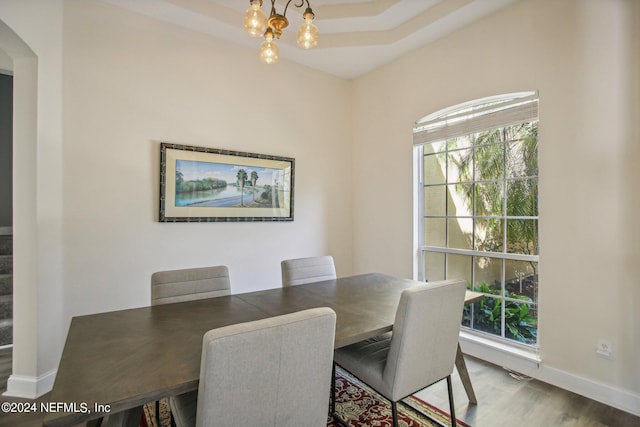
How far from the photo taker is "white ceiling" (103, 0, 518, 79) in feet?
8.56

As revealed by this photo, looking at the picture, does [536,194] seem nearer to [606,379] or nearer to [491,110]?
[491,110]

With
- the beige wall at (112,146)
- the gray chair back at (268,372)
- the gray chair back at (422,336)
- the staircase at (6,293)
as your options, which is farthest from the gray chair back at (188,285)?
the staircase at (6,293)

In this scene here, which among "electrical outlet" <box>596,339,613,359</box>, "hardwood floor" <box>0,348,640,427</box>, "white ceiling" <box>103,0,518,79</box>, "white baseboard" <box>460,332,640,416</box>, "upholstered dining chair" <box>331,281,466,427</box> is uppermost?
"white ceiling" <box>103,0,518,79</box>

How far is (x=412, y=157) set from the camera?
3.33 meters

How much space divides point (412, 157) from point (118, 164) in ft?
8.91

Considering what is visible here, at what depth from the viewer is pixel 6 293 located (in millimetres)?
3137

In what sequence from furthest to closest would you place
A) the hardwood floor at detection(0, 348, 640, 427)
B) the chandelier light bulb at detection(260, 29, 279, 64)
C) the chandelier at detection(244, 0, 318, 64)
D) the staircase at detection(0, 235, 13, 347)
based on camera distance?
1. the staircase at detection(0, 235, 13, 347)
2. the hardwood floor at detection(0, 348, 640, 427)
3. the chandelier light bulb at detection(260, 29, 279, 64)
4. the chandelier at detection(244, 0, 318, 64)

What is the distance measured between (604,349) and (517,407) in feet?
2.29

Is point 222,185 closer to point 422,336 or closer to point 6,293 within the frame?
point 422,336

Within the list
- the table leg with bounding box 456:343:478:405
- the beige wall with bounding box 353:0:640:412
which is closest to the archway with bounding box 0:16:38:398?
the table leg with bounding box 456:343:478:405

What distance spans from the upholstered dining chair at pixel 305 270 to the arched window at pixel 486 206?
1.23 meters

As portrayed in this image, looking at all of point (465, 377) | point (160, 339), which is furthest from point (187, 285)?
point (465, 377)

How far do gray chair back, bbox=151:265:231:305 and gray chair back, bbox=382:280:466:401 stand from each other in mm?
1142

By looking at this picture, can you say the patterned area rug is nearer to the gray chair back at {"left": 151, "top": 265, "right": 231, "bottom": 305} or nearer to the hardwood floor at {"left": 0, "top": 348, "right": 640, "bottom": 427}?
the hardwood floor at {"left": 0, "top": 348, "right": 640, "bottom": 427}
